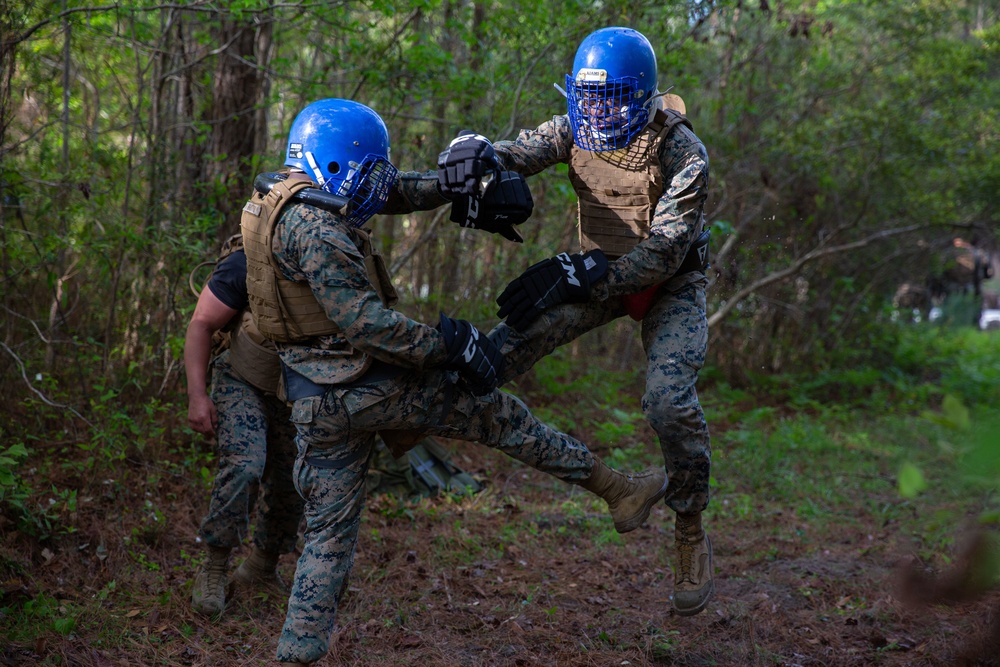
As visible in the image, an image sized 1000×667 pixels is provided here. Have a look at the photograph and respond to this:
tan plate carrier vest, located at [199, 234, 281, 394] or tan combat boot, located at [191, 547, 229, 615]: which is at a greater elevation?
tan plate carrier vest, located at [199, 234, 281, 394]

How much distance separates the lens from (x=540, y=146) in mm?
4270

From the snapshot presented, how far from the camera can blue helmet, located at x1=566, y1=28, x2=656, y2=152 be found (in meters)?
3.91

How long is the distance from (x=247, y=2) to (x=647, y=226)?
2.84 metres

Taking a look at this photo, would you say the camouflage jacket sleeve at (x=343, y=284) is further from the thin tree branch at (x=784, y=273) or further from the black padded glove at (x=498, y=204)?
the thin tree branch at (x=784, y=273)

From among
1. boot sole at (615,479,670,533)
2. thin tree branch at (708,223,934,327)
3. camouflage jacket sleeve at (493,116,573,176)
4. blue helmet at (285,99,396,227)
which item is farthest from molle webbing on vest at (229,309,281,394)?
thin tree branch at (708,223,934,327)

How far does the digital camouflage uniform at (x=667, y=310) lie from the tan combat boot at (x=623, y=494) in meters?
0.19

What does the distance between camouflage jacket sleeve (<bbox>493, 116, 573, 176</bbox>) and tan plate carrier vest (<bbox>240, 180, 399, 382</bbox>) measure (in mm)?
1122

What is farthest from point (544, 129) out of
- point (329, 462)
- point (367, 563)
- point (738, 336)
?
point (738, 336)

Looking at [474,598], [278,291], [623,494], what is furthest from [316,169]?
[474,598]

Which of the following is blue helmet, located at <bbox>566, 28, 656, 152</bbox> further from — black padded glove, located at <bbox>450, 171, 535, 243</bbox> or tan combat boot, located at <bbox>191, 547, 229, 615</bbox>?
tan combat boot, located at <bbox>191, 547, 229, 615</bbox>

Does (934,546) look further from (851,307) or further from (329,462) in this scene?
(851,307)

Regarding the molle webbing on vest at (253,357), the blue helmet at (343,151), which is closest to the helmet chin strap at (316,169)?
the blue helmet at (343,151)

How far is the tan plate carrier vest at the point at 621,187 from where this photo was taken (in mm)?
4141

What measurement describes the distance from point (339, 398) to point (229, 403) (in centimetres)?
106
